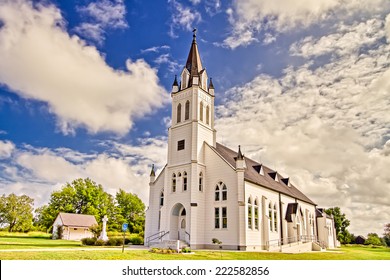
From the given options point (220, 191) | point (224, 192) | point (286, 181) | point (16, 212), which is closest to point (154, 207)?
point (220, 191)

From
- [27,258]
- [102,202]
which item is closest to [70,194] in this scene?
[102,202]

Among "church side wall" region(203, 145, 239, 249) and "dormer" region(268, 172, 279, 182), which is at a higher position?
"dormer" region(268, 172, 279, 182)

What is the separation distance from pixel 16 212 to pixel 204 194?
46.8 m

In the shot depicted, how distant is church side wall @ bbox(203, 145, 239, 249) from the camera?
1179 inches

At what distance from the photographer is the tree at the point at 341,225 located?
249 ft

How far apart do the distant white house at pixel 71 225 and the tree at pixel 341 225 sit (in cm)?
5456

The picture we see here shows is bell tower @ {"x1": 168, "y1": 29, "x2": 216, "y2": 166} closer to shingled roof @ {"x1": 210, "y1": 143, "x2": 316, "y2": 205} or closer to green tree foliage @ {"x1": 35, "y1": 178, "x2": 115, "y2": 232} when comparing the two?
shingled roof @ {"x1": 210, "y1": 143, "x2": 316, "y2": 205}

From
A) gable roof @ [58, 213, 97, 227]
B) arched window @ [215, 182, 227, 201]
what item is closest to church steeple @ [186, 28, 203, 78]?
arched window @ [215, 182, 227, 201]

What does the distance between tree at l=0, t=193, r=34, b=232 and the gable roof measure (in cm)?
1039

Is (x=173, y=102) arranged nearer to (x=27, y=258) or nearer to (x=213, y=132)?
(x=213, y=132)

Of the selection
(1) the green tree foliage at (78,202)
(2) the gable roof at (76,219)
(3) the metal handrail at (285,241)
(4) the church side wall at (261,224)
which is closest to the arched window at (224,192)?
(4) the church side wall at (261,224)

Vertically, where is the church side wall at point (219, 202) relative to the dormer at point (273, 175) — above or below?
below

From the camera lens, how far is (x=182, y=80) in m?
36.9

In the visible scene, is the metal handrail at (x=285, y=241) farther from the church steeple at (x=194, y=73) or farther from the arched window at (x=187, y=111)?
the church steeple at (x=194, y=73)
